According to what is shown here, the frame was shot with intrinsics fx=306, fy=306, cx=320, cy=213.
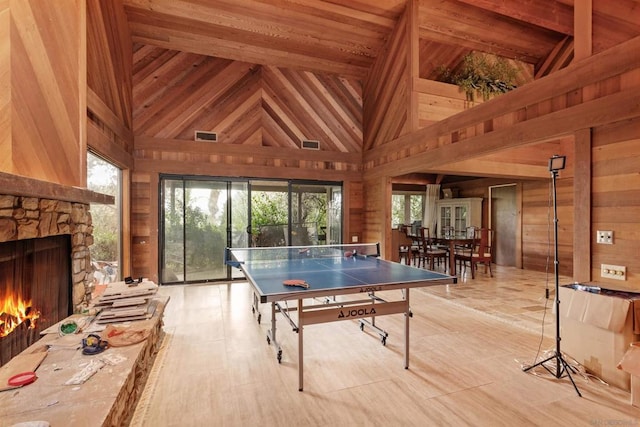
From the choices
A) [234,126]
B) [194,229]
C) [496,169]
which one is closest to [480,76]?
[496,169]

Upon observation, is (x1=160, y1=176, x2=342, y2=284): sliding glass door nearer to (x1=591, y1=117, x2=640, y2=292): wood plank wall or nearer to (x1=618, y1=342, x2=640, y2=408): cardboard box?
(x1=591, y1=117, x2=640, y2=292): wood plank wall

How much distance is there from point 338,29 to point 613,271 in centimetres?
537

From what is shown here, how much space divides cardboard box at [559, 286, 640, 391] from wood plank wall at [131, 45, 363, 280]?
14.9 feet

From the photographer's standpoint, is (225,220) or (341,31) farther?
(225,220)

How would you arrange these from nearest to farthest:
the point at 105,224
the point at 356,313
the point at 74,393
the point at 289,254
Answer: the point at 74,393 → the point at 356,313 → the point at 289,254 → the point at 105,224

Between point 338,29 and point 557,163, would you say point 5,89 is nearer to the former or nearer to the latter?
point 557,163

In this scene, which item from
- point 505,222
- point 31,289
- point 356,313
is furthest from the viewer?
point 505,222

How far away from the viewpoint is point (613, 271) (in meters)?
2.63

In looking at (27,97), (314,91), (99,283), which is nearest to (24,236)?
(27,97)

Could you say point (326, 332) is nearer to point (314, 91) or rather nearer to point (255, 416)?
point (255, 416)

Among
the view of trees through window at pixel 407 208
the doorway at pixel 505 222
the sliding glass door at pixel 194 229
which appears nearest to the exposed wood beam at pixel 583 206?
the doorway at pixel 505 222

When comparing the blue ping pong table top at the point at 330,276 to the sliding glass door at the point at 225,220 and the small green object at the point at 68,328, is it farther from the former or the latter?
the sliding glass door at the point at 225,220

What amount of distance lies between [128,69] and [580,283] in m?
6.81

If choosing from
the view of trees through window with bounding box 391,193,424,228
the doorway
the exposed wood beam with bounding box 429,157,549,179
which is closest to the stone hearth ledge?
the exposed wood beam with bounding box 429,157,549,179
